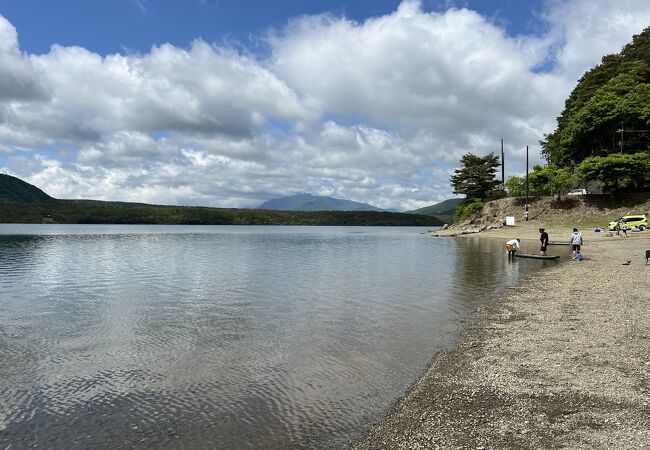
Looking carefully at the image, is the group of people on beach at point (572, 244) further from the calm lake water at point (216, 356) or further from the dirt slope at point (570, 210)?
the dirt slope at point (570, 210)

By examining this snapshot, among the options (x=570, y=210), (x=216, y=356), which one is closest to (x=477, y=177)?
(x=570, y=210)

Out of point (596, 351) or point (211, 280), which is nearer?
point (596, 351)

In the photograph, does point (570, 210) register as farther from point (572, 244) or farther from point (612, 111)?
point (572, 244)

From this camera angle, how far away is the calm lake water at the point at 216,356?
9845 mm

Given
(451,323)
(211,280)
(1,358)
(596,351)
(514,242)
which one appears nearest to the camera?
(596,351)

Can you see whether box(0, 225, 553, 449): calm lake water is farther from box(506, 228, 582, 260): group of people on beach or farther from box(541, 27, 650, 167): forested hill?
box(541, 27, 650, 167): forested hill

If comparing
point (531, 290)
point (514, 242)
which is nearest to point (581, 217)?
point (514, 242)

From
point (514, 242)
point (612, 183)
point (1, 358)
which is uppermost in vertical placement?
point (612, 183)

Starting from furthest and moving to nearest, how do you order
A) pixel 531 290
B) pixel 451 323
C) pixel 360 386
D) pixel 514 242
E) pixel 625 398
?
1. pixel 514 242
2. pixel 531 290
3. pixel 451 323
4. pixel 360 386
5. pixel 625 398

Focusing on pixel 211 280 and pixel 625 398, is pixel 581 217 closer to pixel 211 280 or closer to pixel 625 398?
pixel 211 280

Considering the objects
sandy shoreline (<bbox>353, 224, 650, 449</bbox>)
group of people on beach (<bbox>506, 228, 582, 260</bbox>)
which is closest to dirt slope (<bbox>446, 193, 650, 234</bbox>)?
group of people on beach (<bbox>506, 228, 582, 260</bbox>)

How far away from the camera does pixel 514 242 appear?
4603 centimetres

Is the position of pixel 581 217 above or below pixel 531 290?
above

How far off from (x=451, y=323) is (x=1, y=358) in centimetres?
1726
